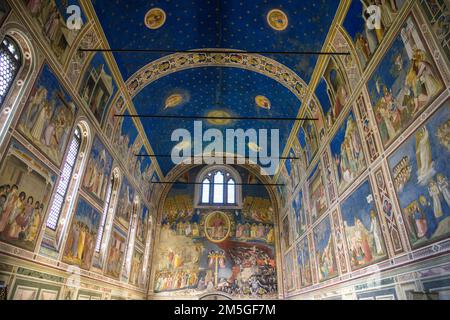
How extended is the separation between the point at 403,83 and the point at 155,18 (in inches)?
376

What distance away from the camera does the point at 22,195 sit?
805 centimetres

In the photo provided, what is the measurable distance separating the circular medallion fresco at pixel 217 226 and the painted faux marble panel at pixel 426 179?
16693 millimetres

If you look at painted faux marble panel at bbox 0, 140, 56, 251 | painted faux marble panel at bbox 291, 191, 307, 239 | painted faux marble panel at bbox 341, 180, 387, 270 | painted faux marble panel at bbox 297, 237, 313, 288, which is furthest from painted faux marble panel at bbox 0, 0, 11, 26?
painted faux marble panel at bbox 297, 237, 313, 288

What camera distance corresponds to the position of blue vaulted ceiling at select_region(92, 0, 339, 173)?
11844 millimetres

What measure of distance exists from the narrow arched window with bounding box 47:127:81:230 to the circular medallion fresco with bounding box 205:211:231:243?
1374cm

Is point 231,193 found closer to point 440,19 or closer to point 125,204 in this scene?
point 125,204

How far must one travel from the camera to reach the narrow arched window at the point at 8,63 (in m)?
7.62

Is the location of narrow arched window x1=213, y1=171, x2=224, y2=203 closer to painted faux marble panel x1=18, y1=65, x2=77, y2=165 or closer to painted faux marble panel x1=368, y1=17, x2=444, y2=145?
painted faux marble panel x1=18, y1=65, x2=77, y2=165

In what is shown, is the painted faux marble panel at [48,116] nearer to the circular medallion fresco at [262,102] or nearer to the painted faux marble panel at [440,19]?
the painted faux marble panel at [440,19]

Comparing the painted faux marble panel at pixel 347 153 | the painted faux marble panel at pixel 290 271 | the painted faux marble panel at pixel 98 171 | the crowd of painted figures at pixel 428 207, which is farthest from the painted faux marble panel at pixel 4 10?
the painted faux marble panel at pixel 290 271

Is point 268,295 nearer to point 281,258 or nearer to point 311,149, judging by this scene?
point 281,258

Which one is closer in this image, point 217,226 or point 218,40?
point 218,40

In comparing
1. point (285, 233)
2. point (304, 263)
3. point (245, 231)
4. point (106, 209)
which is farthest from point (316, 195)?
point (106, 209)
